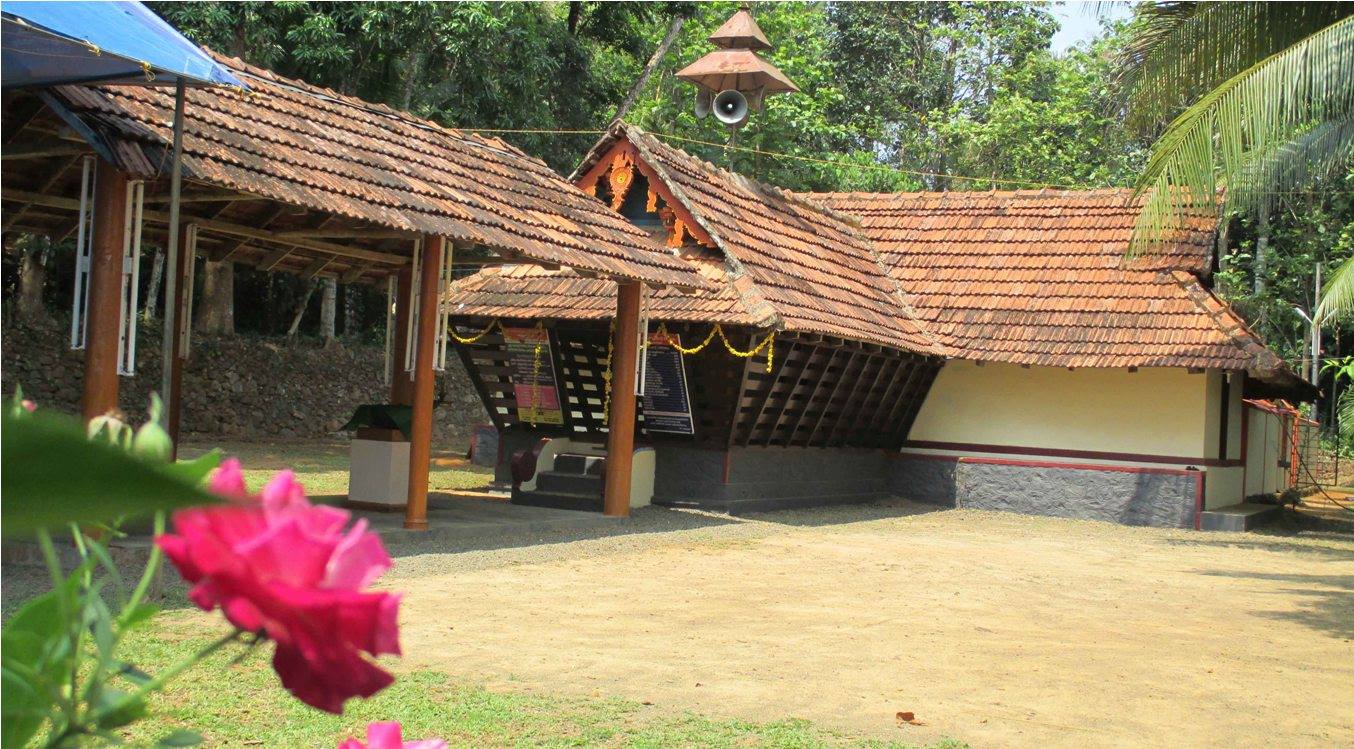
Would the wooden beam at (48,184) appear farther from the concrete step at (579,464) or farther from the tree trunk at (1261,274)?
the tree trunk at (1261,274)

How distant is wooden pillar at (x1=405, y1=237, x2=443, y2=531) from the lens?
35.1 ft

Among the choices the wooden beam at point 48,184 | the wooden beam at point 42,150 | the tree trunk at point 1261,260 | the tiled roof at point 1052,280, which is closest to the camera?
the wooden beam at point 42,150

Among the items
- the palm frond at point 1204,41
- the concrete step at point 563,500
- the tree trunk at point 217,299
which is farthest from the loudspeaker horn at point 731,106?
the tree trunk at point 217,299

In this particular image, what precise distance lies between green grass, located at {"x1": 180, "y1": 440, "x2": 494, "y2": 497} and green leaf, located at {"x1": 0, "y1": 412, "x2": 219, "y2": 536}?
1349 cm

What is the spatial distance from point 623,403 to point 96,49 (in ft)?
23.1

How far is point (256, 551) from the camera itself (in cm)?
80

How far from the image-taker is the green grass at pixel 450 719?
16.6ft

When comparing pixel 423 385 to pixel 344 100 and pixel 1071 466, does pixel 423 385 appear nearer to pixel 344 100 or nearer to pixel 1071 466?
pixel 344 100

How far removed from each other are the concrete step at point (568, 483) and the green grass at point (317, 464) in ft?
6.63

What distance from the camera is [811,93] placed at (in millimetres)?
32031

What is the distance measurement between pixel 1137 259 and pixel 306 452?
1238 cm

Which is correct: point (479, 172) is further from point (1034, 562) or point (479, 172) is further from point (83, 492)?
point (83, 492)

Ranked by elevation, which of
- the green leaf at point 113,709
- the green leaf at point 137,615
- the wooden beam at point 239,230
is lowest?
the green leaf at point 113,709

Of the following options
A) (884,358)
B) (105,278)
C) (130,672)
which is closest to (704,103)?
(884,358)
